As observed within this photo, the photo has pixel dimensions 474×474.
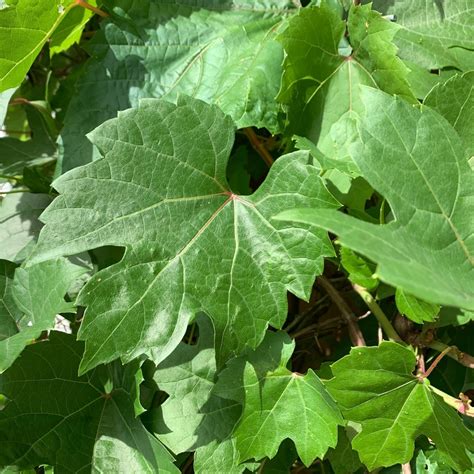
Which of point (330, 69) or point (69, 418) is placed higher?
point (330, 69)

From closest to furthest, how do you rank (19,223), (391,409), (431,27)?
(391,409), (431,27), (19,223)

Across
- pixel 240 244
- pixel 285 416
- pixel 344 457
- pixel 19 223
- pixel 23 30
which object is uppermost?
pixel 23 30

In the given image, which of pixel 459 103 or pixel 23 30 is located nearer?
pixel 459 103

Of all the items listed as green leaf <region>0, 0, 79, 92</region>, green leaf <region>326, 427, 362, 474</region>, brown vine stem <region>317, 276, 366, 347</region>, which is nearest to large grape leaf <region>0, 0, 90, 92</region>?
green leaf <region>0, 0, 79, 92</region>

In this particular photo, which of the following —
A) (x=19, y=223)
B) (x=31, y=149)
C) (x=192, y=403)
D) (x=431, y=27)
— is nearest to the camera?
(x=192, y=403)

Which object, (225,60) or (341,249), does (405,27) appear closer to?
(225,60)

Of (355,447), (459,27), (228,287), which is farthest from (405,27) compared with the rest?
(355,447)

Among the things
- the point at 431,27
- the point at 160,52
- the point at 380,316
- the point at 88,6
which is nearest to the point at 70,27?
the point at 88,6

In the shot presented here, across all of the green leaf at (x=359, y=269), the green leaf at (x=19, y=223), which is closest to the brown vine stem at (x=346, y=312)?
the green leaf at (x=359, y=269)

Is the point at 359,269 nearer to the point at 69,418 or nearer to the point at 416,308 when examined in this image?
the point at 416,308
